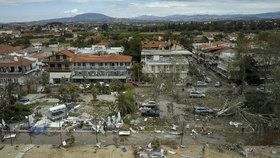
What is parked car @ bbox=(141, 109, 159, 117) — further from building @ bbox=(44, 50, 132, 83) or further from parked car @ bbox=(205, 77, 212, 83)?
parked car @ bbox=(205, 77, 212, 83)

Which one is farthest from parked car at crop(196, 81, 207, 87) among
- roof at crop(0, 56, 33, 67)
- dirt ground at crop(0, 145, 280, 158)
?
roof at crop(0, 56, 33, 67)

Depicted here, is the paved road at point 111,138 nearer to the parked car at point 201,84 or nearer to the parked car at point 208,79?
the parked car at point 201,84

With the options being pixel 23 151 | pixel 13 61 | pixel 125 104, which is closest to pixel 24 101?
pixel 13 61

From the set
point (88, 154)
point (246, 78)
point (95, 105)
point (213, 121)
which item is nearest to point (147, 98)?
point (95, 105)

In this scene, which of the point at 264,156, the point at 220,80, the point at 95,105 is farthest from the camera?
the point at 220,80

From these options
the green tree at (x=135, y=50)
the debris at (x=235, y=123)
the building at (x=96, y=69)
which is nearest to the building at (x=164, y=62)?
the green tree at (x=135, y=50)

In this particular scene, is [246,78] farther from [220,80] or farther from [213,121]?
[213,121]
